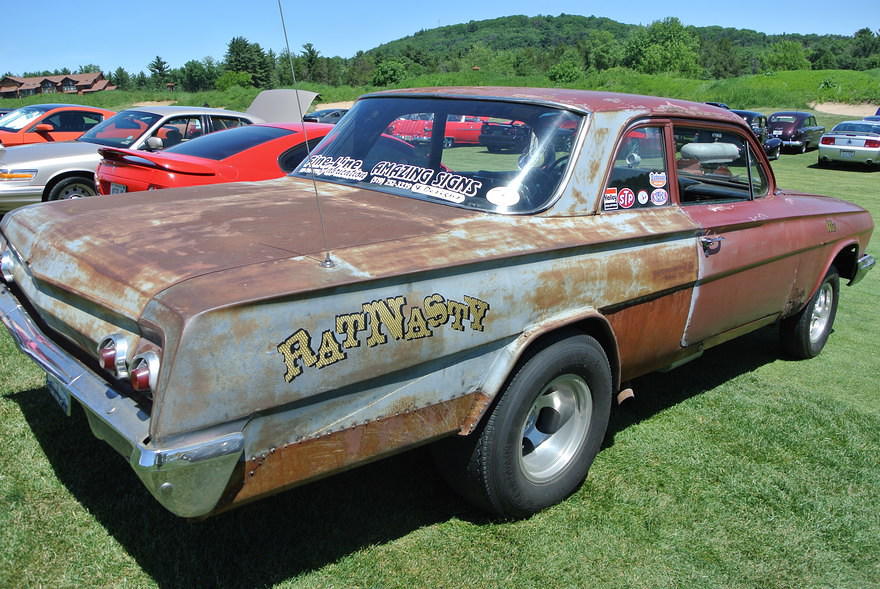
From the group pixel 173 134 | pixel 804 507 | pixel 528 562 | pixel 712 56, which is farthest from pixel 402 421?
pixel 712 56

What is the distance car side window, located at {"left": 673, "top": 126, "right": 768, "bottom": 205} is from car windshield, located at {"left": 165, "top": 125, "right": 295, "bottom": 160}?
12.4ft

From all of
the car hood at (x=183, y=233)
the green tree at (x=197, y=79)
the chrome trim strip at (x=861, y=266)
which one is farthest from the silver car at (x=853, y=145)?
the green tree at (x=197, y=79)

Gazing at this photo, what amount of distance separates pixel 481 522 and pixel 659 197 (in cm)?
174

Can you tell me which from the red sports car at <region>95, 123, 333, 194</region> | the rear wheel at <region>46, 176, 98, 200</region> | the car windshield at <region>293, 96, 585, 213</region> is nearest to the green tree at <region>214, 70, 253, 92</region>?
the rear wheel at <region>46, 176, 98, 200</region>

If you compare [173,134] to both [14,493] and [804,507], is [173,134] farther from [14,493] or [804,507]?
[804,507]

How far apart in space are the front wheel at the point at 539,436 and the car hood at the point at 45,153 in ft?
22.8

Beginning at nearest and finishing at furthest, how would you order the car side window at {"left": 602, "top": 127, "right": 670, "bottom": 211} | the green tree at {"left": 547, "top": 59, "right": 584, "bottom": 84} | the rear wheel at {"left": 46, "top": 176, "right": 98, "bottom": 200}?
the car side window at {"left": 602, "top": 127, "right": 670, "bottom": 211}, the rear wheel at {"left": 46, "top": 176, "right": 98, "bottom": 200}, the green tree at {"left": 547, "top": 59, "right": 584, "bottom": 84}

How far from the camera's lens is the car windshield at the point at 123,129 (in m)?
8.34

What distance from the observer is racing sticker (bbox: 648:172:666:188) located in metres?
3.40

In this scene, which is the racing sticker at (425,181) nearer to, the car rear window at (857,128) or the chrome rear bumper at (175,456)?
the chrome rear bumper at (175,456)

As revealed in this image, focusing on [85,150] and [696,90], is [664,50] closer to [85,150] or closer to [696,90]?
[696,90]

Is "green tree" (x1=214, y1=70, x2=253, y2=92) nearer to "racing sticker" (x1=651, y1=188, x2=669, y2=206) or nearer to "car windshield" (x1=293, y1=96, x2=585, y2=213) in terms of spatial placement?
"car windshield" (x1=293, y1=96, x2=585, y2=213)

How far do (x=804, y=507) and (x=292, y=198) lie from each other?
8.81 feet

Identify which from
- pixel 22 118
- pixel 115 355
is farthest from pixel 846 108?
pixel 115 355
